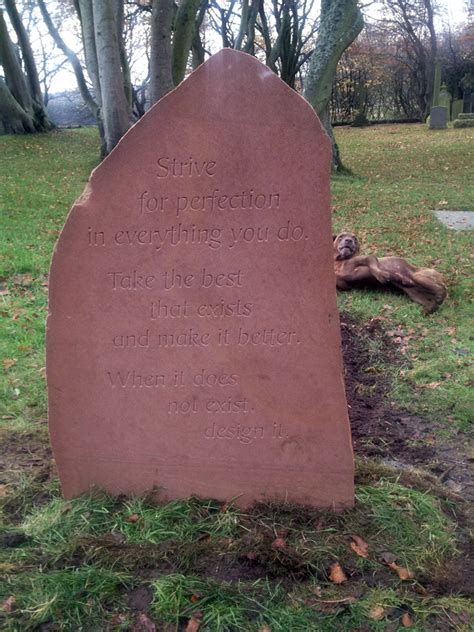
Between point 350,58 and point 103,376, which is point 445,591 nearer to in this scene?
point 103,376

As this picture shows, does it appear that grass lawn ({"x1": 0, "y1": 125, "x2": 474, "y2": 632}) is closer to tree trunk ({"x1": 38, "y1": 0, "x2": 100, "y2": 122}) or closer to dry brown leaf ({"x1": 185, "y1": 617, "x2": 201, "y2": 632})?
dry brown leaf ({"x1": 185, "y1": 617, "x2": 201, "y2": 632})

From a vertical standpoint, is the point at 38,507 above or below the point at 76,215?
below

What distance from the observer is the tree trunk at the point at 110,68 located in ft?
32.9

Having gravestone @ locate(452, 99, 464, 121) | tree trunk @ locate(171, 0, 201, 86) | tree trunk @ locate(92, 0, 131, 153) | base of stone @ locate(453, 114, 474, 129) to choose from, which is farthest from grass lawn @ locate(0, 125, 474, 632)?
gravestone @ locate(452, 99, 464, 121)

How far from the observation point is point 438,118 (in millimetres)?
25578

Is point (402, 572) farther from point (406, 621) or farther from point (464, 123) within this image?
point (464, 123)

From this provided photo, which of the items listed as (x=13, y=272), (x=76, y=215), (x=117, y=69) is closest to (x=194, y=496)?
(x=76, y=215)

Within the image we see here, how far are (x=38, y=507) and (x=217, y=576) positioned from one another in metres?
0.99

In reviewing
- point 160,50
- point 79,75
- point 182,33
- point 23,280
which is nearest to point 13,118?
point 79,75

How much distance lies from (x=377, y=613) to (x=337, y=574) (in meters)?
0.23

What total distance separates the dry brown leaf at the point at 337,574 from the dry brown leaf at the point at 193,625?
57 centimetres

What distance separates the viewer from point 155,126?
9.32 ft

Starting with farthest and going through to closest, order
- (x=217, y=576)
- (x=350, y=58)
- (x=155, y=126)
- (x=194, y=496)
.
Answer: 1. (x=350, y=58)
2. (x=194, y=496)
3. (x=155, y=126)
4. (x=217, y=576)

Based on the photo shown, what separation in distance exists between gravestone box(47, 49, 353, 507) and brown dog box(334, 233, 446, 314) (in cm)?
333
